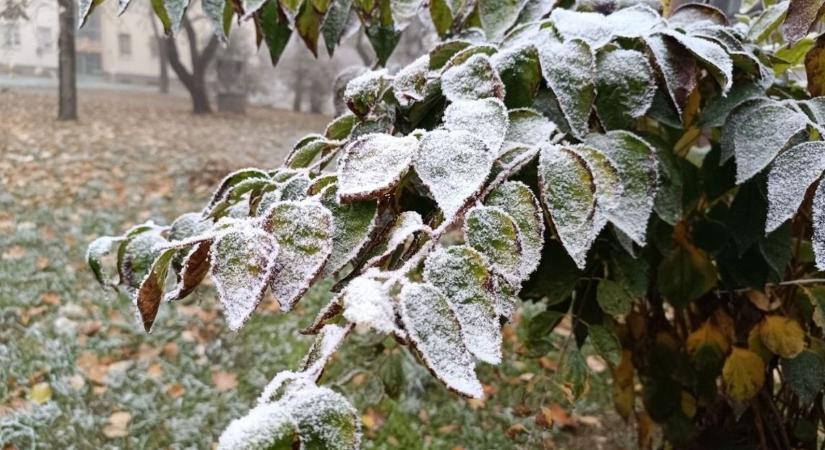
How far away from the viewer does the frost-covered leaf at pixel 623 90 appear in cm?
60

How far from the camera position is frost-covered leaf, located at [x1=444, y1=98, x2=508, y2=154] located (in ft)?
1.53

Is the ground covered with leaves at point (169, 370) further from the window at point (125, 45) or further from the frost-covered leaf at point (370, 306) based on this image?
the window at point (125, 45)

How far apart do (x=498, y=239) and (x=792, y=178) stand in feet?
0.91

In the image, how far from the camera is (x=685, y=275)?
3.03 feet

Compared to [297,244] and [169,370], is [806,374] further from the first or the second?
[169,370]

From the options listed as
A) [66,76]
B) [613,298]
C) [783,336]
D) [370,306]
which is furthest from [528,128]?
[66,76]

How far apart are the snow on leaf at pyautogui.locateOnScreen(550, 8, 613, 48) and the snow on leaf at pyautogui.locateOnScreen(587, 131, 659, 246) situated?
107 millimetres

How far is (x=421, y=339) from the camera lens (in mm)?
324

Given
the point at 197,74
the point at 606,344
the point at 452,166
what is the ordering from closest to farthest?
the point at 452,166 < the point at 606,344 < the point at 197,74

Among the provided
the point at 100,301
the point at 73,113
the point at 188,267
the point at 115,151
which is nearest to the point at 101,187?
the point at 115,151

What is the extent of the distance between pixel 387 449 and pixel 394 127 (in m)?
1.74

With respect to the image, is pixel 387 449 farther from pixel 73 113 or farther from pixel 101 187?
pixel 73 113

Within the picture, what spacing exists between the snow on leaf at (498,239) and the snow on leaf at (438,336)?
0.25 feet

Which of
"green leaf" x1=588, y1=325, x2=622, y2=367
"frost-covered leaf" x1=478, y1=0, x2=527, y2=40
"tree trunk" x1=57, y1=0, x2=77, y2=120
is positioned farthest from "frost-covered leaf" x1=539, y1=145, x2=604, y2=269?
"tree trunk" x1=57, y1=0, x2=77, y2=120
